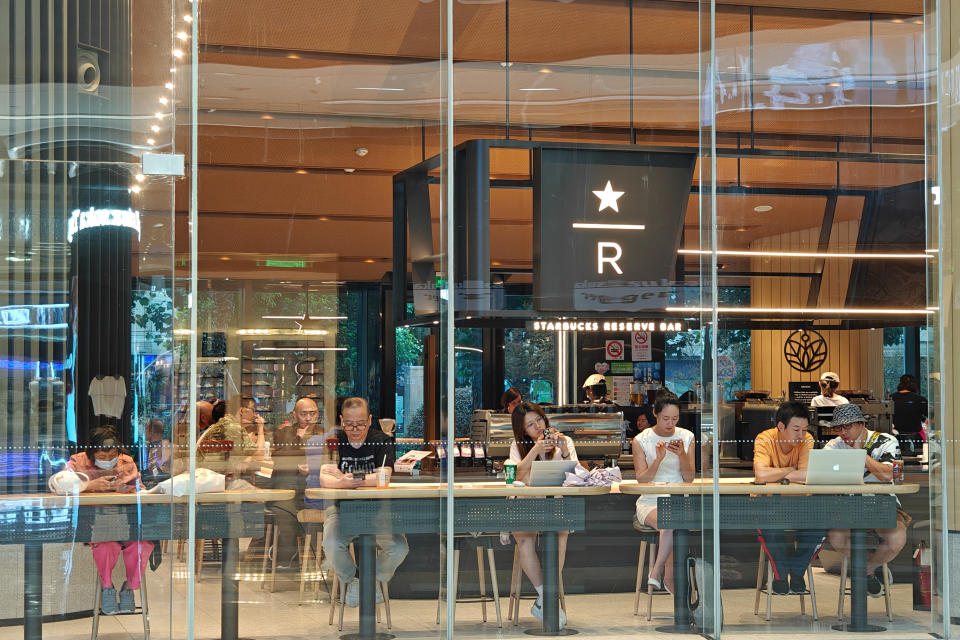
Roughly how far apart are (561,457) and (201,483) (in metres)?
→ 2.07

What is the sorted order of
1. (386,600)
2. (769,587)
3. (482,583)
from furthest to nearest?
(769,587)
(482,583)
(386,600)

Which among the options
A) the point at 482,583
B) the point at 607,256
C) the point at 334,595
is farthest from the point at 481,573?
the point at 607,256

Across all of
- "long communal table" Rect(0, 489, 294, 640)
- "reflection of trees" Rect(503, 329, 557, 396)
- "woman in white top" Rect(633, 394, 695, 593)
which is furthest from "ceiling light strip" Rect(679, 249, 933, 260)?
"long communal table" Rect(0, 489, 294, 640)

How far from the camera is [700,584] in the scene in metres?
5.88

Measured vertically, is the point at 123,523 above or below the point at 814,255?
below

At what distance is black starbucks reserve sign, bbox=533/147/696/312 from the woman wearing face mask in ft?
7.88

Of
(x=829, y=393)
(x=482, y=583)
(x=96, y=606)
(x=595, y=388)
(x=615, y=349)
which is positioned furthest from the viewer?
(x=615, y=349)

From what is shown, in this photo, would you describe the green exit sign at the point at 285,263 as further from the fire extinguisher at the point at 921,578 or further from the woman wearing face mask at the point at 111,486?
the fire extinguisher at the point at 921,578

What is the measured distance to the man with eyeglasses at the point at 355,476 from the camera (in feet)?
18.1

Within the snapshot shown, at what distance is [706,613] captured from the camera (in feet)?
19.1

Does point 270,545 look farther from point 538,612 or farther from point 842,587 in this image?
point 842,587

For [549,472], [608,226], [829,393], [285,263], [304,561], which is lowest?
[304,561]

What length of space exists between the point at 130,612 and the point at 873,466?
4.02 m

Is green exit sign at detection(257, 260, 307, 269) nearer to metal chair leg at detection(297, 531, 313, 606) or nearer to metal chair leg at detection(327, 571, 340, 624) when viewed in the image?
metal chair leg at detection(297, 531, 313, 606)
